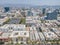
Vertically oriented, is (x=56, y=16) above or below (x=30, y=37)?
below

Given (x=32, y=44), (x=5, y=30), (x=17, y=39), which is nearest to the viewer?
(x=32, y=44)

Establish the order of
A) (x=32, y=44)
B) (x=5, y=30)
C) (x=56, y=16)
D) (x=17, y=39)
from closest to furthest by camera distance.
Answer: (x=32, y=44)
(x=17, y=39)
(x=5, y=30)
(x=56, y=16)

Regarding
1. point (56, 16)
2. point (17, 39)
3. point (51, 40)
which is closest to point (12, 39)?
point (17, 39)

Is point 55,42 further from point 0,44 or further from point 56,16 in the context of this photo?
point 56,16

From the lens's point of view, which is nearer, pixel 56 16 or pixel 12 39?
pixel 12 39

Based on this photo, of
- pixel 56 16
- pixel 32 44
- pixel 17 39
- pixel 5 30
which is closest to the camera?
pixel 32 44

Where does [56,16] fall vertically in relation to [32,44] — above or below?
below

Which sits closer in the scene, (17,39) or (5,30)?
(17,39)

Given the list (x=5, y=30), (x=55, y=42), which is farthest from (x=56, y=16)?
(x=55, y=42)

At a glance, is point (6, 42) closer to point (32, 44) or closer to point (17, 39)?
point (17, 39)
